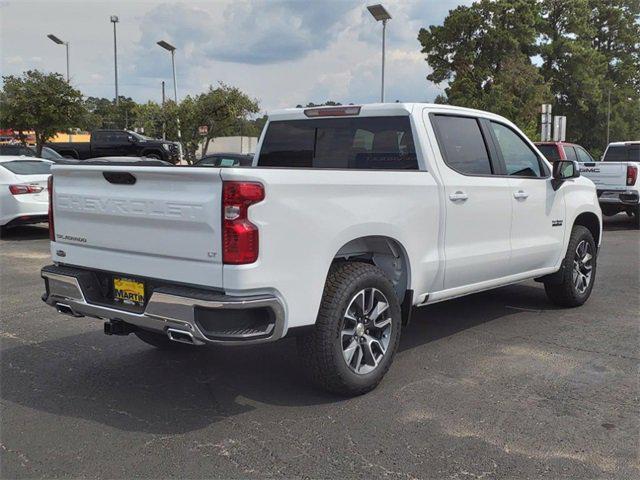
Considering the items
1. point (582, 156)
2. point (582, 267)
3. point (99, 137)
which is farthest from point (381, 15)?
point (582, 267)

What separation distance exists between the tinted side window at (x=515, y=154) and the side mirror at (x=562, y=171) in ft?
0.49

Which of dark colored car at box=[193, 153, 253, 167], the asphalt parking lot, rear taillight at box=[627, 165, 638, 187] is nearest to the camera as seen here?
the asphalt parking lot

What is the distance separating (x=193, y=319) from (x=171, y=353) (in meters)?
1.80

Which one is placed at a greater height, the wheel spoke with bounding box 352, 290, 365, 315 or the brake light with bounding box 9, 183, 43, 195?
the brake light with bounding box 9, 183, 43, 195

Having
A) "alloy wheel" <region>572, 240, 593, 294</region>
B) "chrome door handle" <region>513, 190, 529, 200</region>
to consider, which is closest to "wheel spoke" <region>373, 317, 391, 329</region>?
"chrome door handle" <region>513, 190, 529, 200</region>

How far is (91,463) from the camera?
3.34 meters

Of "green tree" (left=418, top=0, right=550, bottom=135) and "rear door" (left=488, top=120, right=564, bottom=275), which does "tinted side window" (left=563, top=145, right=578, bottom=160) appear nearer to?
"rear door" (left=488, top=120, right=564, bottom=275)

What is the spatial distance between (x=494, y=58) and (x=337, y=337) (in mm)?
39447

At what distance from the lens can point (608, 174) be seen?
46.1 ft

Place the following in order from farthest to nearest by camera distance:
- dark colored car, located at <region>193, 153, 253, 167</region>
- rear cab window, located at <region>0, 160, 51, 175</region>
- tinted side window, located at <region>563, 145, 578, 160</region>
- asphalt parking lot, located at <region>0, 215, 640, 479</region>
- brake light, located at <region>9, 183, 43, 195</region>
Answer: tinted side window, located at <region>563, 145, 578, 160</region>
dark colored car, located at <region>193, 153, 253, 167</region>
rear cab window, located at <region>0, 160, 51, 175</region>
brake light, located at <region>9, 183, 43, 195</region>
asphalt parking lot, located at <region>0, 215, 640, 479</region>

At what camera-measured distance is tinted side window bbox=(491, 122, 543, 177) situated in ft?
Result: 18.6

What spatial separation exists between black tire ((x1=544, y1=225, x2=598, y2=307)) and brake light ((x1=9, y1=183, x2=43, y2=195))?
9.16 metres

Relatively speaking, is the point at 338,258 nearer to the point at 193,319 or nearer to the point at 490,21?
the point at 193,319

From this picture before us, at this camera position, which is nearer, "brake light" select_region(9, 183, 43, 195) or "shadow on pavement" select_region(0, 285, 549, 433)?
"shadow on pavement" select_region(0, 285, 549, 433)
